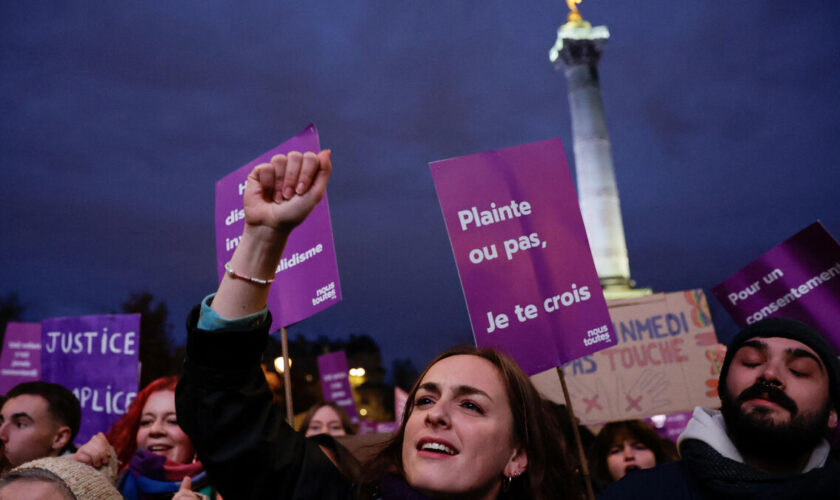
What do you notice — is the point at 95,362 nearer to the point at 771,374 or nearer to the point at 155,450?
the point at 155,450

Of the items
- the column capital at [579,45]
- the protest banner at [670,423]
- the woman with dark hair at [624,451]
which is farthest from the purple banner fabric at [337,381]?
the column capital at [579,45]

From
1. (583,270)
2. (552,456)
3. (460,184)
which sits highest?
(460,184)

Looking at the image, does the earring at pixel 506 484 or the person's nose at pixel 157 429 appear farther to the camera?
the person's nose at pixel 157 429

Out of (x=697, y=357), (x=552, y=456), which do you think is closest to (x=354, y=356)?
(x=697, y=357)

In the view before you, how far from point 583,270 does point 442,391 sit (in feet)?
6.28

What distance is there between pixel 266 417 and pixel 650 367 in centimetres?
537

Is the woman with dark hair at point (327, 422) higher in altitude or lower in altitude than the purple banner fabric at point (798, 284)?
lower

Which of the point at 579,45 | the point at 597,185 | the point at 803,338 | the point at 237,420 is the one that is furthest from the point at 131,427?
the point at 579,45

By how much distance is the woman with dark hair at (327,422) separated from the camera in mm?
5402

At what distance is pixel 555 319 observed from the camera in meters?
3.83

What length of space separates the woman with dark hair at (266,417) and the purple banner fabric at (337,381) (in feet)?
33.5

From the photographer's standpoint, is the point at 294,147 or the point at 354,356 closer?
the point at 294,147

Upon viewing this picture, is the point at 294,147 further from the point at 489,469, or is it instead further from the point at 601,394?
the point at 601,394

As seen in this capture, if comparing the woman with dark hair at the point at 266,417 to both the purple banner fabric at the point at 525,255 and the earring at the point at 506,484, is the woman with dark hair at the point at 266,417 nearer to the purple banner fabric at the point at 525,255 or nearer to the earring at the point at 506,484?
the earring at the point at 506,484
